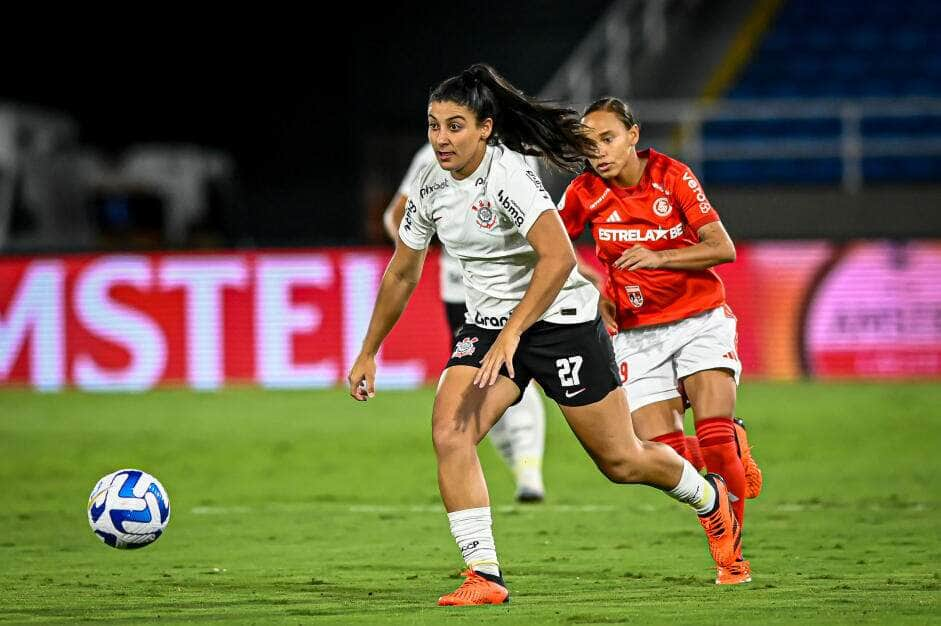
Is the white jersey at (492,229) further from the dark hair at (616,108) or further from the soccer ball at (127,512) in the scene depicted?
the soccer ball at (127,512)

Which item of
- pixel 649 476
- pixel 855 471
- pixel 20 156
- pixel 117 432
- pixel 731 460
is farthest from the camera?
pixel 20 156

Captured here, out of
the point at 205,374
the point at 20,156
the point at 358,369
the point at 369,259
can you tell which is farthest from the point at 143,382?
the point at 358,369

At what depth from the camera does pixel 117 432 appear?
1430cm

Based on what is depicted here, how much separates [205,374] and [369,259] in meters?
2.19

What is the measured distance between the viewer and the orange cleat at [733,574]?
21.6 feet

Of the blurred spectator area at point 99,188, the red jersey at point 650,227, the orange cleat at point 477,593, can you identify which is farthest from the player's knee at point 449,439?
the blurred spectator area at point 99,188

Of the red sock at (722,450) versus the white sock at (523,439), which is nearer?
the red sock at (722,450)

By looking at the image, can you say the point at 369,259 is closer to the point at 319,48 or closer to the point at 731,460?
the point at 319,48

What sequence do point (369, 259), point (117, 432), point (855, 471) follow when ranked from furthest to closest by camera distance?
point (369, 259)
point (117, 432)
point (855, 471)

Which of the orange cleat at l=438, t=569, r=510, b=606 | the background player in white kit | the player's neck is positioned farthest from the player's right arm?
A: the orange cleat at l=438, t=569, r=510, b=606

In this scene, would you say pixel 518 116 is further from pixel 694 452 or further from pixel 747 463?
pixel 747 463

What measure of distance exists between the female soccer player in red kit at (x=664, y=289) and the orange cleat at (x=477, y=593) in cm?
138

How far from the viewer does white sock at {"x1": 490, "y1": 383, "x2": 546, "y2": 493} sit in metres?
9.60

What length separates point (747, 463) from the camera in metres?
7.34
